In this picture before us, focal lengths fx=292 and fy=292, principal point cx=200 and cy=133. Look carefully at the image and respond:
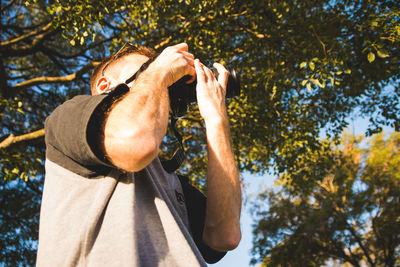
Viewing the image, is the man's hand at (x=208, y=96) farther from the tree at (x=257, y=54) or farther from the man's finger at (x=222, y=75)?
the tree at (x=257, y=54)

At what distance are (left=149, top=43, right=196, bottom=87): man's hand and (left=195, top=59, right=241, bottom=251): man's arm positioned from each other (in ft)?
0.24

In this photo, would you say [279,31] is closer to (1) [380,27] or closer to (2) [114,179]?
(1) [380,27]

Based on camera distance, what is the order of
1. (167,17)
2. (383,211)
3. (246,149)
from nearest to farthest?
Answer: (167,17), (246,149), (383,211)

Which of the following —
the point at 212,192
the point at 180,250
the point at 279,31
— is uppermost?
the point at 279,31

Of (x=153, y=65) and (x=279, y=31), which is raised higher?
(x=279, y=31)

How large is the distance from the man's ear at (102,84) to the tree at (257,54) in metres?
2.54

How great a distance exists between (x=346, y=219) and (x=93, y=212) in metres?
17.0

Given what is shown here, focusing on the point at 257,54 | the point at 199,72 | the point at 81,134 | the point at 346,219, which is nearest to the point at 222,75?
the point at 199,72

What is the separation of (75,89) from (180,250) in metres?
7.19

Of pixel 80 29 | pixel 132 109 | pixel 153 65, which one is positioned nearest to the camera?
pixel 132 109

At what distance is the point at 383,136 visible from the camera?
16766mm

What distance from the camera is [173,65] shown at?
50.3 inches

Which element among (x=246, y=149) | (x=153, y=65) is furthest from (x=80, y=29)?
(x=246, y=149)

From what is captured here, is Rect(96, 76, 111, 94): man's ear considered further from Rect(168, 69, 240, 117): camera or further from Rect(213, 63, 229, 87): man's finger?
→ Rect(213, 63, 229, 87): man's finger
